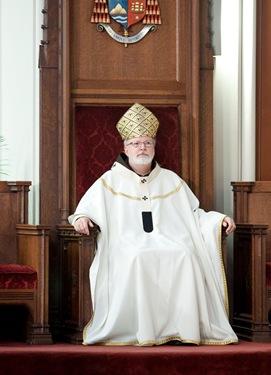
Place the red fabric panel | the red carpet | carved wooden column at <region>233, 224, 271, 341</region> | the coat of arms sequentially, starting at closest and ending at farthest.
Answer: the red carpet, carved wooden column at <region>233, 224, 271, 341</region>, the red fabric panel, the coat of arms

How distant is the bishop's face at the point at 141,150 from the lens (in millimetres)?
6836

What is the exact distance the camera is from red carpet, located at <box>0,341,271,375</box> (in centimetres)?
585

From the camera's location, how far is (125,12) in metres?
7.39

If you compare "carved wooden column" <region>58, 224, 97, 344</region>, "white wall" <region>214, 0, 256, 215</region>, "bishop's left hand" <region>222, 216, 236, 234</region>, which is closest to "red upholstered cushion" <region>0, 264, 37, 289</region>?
"carved wooden column" <region>58, 224, 97, 344</region>

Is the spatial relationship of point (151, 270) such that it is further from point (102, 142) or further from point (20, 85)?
point (20, 85)

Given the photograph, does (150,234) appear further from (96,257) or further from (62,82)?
(62,82)

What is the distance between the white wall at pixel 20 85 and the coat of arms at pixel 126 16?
1.64 ft

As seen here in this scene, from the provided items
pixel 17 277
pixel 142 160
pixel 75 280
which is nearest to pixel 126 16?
pixel 142 160

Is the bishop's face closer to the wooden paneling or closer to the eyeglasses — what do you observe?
the eyeglasses

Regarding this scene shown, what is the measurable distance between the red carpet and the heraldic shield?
2535 millimetres

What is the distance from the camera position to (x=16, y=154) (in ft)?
24.7

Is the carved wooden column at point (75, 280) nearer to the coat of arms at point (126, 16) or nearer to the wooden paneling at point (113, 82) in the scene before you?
the wooden paneling at point (113, 82)

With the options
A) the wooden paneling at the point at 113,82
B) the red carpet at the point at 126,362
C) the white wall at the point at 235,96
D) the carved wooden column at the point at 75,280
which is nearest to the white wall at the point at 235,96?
the white wall at the point at 235,96

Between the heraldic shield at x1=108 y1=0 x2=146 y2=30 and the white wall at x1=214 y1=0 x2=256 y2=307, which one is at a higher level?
the heraldic shield at x1=108 y1=0 x2=146 y2=30
